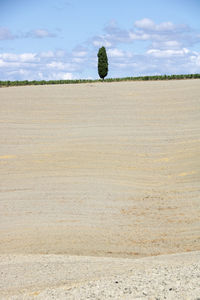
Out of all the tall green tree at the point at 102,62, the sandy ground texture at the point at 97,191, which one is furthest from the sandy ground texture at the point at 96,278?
the tall green tree at the point at 102,62

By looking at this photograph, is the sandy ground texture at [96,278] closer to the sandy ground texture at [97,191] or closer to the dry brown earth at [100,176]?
the sandy ground texture at [97,191]

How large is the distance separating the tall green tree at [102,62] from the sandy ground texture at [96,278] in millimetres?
38204

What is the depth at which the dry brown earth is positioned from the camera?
12.0 m

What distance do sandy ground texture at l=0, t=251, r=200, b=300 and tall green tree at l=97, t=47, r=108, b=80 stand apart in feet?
125

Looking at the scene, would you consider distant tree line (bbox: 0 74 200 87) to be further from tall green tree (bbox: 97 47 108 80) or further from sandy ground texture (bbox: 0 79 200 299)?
sandy ground texture (bbox: 0 79 200 299)

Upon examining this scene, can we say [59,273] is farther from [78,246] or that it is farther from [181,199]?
[181,199]

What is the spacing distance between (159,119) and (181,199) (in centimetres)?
929

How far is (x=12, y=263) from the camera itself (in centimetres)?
955

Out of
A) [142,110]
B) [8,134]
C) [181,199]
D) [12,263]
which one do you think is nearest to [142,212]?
[181,199]

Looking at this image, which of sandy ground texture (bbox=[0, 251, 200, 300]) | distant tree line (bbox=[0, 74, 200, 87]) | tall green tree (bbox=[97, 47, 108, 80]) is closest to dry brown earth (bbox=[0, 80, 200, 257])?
sandy ground texture (bbox=[0, 251, 200, 300])

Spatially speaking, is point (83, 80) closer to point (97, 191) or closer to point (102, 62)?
point (102, 62)

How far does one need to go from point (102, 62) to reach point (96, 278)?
40.7 meters

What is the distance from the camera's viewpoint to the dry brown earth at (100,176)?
1201 cm

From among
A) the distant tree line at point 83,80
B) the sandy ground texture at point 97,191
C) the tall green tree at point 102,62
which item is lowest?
the sandy ground texture at point 97,191
